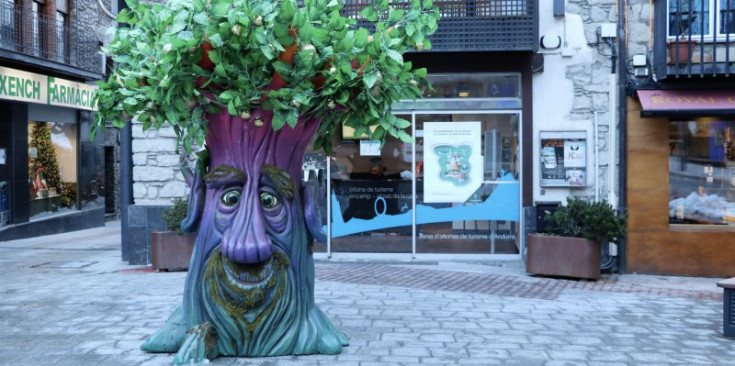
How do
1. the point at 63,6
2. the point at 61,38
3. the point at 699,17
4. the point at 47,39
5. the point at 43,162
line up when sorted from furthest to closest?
the point at 63,6
the point at 61,38
the point at 43,162
the point at 47,39
the point at 699,17

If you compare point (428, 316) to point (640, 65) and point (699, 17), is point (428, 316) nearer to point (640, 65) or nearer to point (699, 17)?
point (640, 65)

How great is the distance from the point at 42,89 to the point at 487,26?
1228cm

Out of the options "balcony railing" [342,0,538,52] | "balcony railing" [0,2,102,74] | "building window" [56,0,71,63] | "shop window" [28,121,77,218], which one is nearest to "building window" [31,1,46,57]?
"balcony railing" [0,2,102,74]

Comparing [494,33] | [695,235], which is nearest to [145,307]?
[494,33]

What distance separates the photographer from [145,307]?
300 inches

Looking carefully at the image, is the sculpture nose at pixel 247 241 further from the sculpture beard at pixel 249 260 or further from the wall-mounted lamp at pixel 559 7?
the wall-mounted lamp at pixel 559 7

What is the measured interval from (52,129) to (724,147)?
1584cm

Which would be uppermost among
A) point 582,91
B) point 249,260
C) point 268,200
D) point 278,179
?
point 582,91

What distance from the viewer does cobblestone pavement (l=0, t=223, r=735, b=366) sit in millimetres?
5844

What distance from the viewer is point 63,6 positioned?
20078 mm

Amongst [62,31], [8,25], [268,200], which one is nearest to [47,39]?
[62,31]

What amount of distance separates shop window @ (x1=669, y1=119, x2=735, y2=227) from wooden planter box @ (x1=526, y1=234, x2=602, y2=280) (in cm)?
157

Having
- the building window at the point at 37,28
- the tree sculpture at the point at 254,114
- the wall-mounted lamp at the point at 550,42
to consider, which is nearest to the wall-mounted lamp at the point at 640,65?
the wall-mounted lamp at the point at 550,42

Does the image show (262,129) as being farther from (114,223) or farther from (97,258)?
(114,223)
